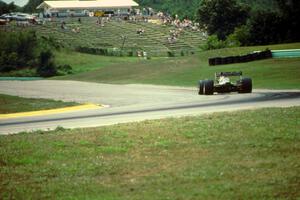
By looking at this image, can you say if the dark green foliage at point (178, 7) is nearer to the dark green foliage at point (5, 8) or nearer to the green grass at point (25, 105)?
the dark green foliage at point (5, 8)

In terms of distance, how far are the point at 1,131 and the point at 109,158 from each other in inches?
307

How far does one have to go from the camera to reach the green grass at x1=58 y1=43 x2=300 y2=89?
3822 cm

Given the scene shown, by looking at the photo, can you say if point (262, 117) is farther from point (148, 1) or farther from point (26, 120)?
point (148, 1)

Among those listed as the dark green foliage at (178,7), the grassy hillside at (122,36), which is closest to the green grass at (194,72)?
the grassy hillside at (122,36)

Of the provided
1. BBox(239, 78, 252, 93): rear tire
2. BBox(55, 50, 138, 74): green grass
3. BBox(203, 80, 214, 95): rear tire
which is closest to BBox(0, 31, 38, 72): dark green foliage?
BBox(55, 50, 138, 74): green grass

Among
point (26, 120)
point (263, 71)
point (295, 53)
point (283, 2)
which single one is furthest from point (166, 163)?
point (283, 2)

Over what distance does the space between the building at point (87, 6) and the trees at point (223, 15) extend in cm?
3800

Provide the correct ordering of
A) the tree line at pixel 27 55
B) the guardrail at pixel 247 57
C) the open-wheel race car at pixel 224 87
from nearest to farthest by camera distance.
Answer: the open-wheel race car at pixel 224 87
the guardrail at pixel 247 57
the tree line at pixel 27 55

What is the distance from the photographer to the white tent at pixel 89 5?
13362 centimetres

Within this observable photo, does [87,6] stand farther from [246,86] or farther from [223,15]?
[246,86]

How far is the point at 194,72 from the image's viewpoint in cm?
4916

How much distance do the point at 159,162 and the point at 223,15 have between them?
273 feet

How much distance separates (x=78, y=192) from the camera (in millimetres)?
9789

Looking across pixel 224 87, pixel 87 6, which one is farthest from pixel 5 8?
pixel 224 87
